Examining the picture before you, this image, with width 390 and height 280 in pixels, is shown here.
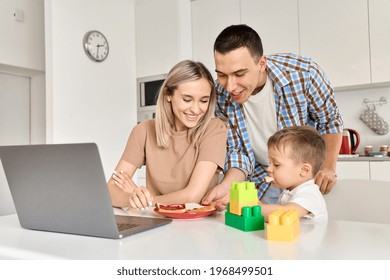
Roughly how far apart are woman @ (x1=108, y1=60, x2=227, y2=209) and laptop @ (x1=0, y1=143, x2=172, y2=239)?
56 cm

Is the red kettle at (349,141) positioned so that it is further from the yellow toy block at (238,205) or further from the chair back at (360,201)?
the yellow toy block at (238,205)

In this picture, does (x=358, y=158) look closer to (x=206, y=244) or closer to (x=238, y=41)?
(x=238, y=41)

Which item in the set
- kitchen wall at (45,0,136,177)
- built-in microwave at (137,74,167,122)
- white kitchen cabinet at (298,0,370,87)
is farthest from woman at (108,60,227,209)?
built-in microwave at (137,74,167,122)

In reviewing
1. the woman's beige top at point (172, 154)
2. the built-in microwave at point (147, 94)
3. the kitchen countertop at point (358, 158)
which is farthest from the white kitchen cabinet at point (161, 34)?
the woman's beige top at point (172, 154)

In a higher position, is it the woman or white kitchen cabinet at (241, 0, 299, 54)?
white kitchen cabinet at (241, 0, 299, 54)

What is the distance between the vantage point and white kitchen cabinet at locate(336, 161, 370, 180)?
320 cm

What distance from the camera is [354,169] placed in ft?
10.7

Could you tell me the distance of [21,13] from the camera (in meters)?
4.05

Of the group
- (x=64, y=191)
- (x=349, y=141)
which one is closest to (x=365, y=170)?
(x=349, y=141)

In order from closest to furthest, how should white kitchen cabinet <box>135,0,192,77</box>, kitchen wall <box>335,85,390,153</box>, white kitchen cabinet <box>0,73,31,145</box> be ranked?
1. kitchen wall <box>335,85,390,153</box>
2. white kitchen cabinet <box>0,73,31,145</box>
3. white kitchen cabinet <box>135,0,192,77</box>

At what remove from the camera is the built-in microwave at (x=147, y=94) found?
4.55 metres

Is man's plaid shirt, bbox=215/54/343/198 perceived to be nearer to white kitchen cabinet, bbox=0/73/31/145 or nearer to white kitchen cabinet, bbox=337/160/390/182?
white kitchen cabinet, bbox=337/160/390/182

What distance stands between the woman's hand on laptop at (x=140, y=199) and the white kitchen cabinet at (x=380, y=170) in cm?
247
